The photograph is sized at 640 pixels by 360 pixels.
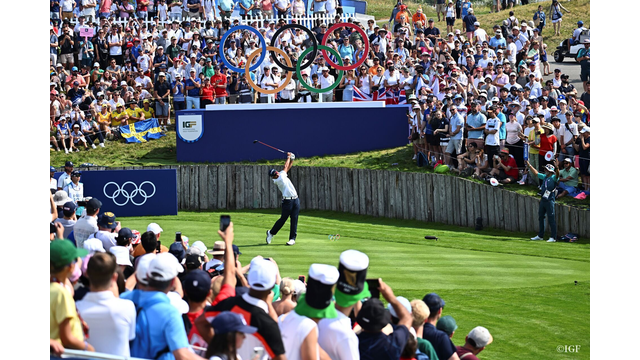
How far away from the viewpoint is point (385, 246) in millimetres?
17094

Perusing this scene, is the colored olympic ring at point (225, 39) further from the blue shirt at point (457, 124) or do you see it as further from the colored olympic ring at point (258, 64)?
the blue shirt at point (457, 124)

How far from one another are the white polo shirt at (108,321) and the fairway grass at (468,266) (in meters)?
5.90

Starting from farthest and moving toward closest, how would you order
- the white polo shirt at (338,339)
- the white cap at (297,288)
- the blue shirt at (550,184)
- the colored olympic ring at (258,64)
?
1. the colored olympic ring at (258,64)
2. the blue shirt at (550,184)
3. the white cap at (297,288)
4. the white polo shirt at (338,339)

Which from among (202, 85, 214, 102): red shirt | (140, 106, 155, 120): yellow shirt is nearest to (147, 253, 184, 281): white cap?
(202, 85, 214, 102): red shirt

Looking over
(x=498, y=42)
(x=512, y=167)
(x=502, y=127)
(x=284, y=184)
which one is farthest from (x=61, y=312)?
(x=498, y=42)

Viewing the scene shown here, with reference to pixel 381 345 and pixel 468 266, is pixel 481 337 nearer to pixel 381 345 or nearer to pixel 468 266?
pixel 381 345

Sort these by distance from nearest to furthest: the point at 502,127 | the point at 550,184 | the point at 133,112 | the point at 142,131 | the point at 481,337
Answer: the point at 481,337, the point at 550,184, the point at 502,127, the point at 133,112, the point at 142,131

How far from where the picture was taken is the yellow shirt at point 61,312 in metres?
5.75

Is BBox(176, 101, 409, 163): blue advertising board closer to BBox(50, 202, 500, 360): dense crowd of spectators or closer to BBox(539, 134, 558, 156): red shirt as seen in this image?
BBox(539, 134, 558, 156): red shirt

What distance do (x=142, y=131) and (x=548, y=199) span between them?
581 inches

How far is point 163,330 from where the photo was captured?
586 centimetres

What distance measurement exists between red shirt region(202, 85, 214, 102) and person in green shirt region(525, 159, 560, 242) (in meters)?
11.7

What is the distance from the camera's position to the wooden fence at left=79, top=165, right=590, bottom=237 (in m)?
19.5

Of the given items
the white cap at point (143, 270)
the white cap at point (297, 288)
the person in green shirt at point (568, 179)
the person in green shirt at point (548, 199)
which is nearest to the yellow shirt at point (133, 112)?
the person in green shirt at point (548, 199)
